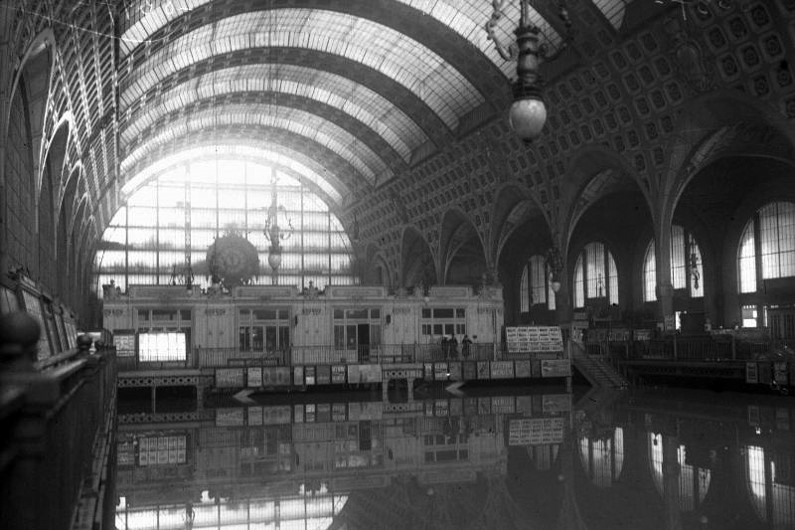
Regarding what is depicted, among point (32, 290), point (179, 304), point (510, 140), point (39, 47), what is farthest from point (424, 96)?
point (32, 290)

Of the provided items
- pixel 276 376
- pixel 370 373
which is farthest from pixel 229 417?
pixel 370 373

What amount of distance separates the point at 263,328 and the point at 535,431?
21694 mm

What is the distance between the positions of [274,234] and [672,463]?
108ft

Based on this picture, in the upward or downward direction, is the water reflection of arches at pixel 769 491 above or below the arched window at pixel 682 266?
below

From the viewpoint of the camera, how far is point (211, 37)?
42.5 m

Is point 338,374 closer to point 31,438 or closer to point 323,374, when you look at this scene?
point 323,374

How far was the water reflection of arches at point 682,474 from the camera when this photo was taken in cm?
1127

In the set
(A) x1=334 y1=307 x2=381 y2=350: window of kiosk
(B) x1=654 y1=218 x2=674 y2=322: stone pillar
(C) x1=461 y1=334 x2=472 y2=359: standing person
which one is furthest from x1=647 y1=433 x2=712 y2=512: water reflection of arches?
(A) x1=334 y1=307 x2=381 y2=350: window of kiosk

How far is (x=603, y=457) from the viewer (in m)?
15.2

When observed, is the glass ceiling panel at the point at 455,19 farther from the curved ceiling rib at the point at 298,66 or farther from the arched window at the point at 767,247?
the arched window at the point at 767,247

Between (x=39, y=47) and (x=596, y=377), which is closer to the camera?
(x=39, y=47)

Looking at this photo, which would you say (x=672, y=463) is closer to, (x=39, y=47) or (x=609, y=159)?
(x=39, y=47)

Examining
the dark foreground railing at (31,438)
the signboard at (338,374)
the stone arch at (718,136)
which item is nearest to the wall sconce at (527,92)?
the dark foreground railing at (31,438)

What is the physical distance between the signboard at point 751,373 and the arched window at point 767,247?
12.6 meters
